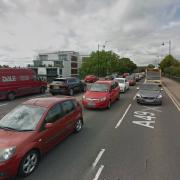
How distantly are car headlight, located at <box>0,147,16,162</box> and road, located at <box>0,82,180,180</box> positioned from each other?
0.72 meters

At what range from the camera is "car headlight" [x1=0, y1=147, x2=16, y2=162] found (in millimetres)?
4102

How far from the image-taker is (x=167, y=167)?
4992mm

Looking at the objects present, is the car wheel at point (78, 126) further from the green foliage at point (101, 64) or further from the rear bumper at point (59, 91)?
the green foliage at point (101, 64)

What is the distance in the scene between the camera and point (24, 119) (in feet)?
18.0

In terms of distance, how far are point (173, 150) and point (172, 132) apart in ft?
6.29

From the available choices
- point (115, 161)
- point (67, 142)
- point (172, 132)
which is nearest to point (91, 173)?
point (115, 161)

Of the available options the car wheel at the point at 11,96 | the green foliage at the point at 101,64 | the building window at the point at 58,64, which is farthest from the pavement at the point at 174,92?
the building window at the point at 58,64

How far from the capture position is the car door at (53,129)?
5.25 m

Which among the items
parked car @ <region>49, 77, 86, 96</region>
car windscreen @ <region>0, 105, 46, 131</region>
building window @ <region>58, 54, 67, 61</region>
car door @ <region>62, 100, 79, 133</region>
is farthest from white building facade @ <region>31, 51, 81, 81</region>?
car windscreen @ <region>0, 105, 46, 131</region>

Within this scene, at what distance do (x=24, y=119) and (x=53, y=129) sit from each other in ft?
2.66

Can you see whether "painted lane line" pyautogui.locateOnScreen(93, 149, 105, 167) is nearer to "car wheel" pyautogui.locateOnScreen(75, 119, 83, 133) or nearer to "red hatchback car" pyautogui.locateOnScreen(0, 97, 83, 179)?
"red hatchback car" pyautogui.locateOnScreen(0, 97, 83, 179)

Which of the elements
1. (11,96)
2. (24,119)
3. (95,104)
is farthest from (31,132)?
(11,96)

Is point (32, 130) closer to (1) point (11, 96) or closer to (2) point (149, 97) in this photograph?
(2) point (149, 97)

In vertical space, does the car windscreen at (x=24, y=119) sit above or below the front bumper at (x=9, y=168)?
above
